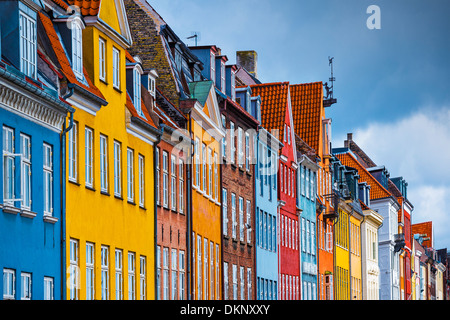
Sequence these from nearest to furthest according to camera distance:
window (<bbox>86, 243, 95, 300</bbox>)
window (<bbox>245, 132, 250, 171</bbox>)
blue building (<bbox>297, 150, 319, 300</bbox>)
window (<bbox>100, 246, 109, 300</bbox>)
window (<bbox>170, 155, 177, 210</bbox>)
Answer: window (<bbox>86, 243, 95, 300</bbox>), window (<bbox>100, 246, 109, 300</bbox>), window (<bbox>170, 155, 177, 210</bbox>), window (<bbox>245, 132, 250, 171</bbox>), blue building (<bbox>297, 150, 319, 300</bbox>)

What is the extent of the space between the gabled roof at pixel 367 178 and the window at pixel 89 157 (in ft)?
222

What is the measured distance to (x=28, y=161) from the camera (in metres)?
24.7

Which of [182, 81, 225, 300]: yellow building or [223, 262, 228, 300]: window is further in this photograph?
[223, 262, 228, 300]: window

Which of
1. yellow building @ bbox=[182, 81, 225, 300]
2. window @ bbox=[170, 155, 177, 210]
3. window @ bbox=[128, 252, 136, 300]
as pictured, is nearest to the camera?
window @ bbox=[128, 252, 136, 300]

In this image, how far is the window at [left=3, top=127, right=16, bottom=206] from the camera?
77.0 feet

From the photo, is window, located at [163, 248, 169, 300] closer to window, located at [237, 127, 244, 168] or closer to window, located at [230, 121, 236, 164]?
window, located at [230, 121, 236, 164]

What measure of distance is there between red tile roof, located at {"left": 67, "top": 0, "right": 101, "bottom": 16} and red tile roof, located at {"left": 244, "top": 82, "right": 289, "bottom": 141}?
2927 cm

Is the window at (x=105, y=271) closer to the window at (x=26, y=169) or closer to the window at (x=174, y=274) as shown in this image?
the window at (x=26, y=169)

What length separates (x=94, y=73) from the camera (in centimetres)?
3102

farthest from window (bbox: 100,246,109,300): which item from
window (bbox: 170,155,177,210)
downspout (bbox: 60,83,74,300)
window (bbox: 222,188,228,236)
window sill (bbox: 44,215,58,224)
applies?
window (bbox: 222,188,228,236)

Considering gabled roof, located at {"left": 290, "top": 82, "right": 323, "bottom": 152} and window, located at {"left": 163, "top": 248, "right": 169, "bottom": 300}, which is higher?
gabled roof, located at {"left": 290, "top": 82, "right": 323, "bottom": 152}

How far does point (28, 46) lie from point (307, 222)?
4211 cm

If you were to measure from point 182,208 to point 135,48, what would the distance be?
676 centimetres

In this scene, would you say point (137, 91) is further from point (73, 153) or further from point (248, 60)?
point (248, 60)
